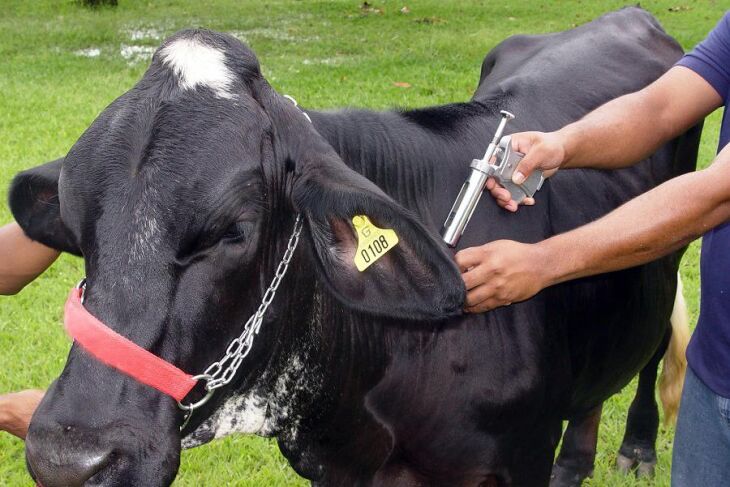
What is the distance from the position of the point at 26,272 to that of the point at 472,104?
1.63 meters

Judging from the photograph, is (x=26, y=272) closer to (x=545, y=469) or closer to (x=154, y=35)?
(x=545, y=469)

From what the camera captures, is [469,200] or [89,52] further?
[89,52]

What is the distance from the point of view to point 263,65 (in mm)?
11750

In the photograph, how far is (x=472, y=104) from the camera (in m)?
3.24

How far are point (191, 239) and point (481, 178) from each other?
36.0 inches

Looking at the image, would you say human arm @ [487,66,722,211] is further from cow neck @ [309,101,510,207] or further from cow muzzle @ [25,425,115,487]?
cow muzzle @ [25,425,115,487]

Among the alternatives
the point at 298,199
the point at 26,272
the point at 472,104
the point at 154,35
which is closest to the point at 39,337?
the point at 26,272

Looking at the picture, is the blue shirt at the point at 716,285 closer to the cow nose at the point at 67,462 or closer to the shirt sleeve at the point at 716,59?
the shirt sleeve at the point at 716,59

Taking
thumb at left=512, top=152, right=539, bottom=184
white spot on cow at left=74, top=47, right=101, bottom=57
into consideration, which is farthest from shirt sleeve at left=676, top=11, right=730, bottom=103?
white spot on cow at left=74, top=47, right=101, bottom=57

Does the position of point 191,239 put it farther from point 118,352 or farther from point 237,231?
point 118,352

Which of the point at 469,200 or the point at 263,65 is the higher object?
the point at 469,200

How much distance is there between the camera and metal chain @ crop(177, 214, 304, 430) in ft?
7.24

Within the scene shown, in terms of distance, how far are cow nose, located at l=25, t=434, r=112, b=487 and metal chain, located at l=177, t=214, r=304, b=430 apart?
0.26m

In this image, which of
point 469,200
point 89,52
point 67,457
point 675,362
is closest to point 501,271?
point 469,200
